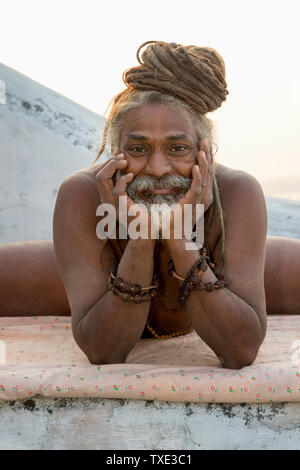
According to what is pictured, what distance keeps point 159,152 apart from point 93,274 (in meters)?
0.58

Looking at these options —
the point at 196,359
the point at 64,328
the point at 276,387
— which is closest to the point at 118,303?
the point at 196,359

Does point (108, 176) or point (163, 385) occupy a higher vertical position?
point (108, 176)

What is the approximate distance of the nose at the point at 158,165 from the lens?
216cm

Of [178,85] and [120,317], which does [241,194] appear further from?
[120,317]

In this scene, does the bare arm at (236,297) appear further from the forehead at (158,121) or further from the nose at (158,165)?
the forehead at (158,121)

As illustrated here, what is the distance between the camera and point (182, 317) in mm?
2670

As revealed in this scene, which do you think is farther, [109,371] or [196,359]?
[196,359]

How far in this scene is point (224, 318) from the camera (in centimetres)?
205

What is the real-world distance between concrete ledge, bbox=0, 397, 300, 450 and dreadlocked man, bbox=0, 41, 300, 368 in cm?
29

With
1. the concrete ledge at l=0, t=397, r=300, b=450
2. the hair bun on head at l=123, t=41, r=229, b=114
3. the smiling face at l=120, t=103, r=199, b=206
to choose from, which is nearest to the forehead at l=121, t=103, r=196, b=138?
the smiling face at l=120, t=103, r=199, b=206

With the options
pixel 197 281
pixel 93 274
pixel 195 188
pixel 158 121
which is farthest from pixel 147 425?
pixel 158 121

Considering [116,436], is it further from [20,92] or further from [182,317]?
[20,92]

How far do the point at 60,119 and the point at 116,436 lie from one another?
5.12 metres

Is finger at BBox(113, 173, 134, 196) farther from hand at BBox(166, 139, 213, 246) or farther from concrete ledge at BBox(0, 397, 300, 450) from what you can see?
concrete ledge at BBox(0, 397, 300, 450)
